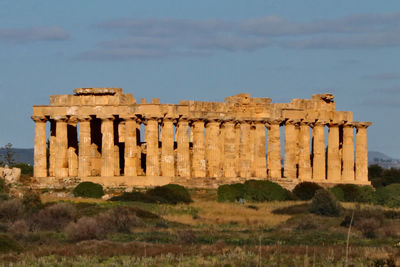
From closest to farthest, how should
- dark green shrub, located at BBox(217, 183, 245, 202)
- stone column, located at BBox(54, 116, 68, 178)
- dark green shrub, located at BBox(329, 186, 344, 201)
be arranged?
dark green shrub, located at BBox(217, 183, 245, 202) → dark green shrub, located at BBox(329, 186, 344, 201) → stone column, located at BBox(54, 116, 68, 178)

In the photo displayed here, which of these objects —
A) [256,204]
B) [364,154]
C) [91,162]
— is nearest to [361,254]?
[256,204]

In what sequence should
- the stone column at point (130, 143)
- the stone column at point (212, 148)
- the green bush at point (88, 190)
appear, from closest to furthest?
the green bush at point (88, 190) → the stone column at point (130, 143) → the stone column at point (212, 148)

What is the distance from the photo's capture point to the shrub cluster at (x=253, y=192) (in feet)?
253

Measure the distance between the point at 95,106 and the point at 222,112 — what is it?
11.8 meters

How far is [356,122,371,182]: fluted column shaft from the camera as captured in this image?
96562 mm

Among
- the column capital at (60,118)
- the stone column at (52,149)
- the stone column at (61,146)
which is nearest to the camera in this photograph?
the column capital at (60,118)

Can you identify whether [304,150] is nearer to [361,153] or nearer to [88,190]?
[361,153]

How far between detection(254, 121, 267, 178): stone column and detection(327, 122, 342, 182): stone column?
22.4 feet

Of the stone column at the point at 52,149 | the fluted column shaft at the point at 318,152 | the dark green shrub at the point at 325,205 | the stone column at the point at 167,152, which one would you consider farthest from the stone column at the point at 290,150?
the dark green shrub at the point at 325,205

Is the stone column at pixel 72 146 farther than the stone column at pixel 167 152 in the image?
Yes

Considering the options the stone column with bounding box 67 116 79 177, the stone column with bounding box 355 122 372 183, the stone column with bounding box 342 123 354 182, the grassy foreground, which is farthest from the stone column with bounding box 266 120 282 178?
the stone column with bounding box 67 116 79 177

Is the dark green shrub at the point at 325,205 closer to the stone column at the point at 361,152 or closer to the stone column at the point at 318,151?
the stone column at the point at 318,151

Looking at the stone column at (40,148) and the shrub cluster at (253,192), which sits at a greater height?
the stone column at (40,148)

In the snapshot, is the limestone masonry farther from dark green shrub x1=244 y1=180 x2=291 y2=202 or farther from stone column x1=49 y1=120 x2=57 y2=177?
dark green shrub x1=244 y1=180 x2=291 y2=202
